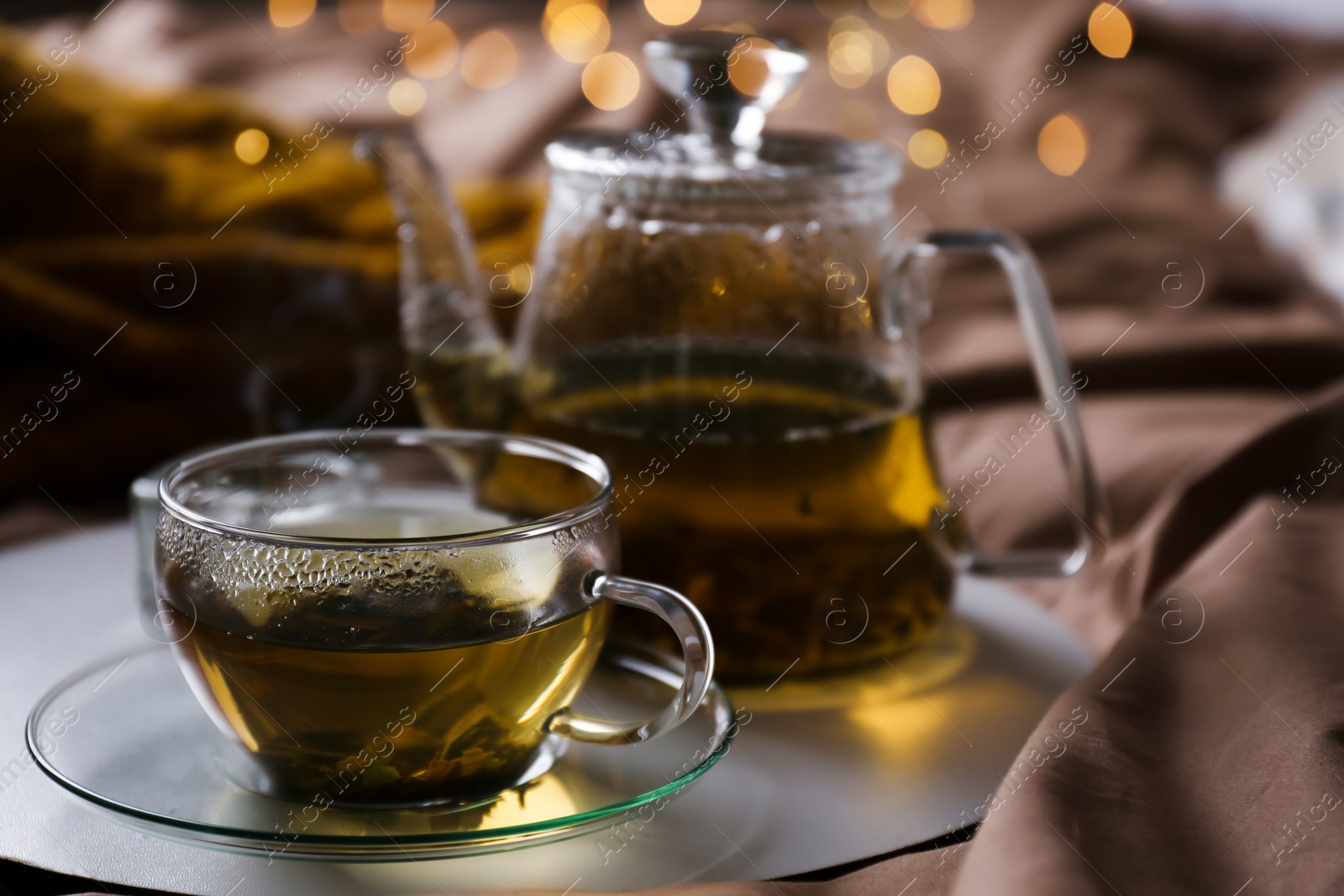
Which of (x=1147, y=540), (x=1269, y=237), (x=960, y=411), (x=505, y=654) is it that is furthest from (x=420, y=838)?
(x=1269, y=237)

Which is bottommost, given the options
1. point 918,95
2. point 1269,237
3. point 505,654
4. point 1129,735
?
point 1269,237

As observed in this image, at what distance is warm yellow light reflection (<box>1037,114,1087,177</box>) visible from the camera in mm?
1573

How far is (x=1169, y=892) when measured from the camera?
45 cm

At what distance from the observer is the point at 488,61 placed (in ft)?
6.02

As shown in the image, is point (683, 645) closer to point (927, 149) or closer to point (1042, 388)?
point (1042, 388)

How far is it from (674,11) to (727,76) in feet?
4.72

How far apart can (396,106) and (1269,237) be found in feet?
3.32

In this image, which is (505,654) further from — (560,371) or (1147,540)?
(1147,540)

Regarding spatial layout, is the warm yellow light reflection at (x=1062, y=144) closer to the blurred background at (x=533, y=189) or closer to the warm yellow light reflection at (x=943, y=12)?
the blurred background at (x=533, y=189)

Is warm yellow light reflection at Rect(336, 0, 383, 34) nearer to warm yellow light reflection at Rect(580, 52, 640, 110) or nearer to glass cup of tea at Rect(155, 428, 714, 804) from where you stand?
warm yellow light reflection at Rect(580, 52, 640, 110)

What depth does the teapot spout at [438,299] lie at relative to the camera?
2.46ft

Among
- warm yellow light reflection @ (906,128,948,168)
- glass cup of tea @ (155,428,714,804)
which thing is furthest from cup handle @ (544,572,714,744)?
warm yellow light reflection @ (906,128,948,168)

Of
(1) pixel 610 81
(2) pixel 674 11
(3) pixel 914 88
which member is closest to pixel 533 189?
(1) pixel 610 81

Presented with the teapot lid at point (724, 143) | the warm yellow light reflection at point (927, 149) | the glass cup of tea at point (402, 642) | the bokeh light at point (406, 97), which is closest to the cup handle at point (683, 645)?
the glass cup of tea at point (402, 642)
